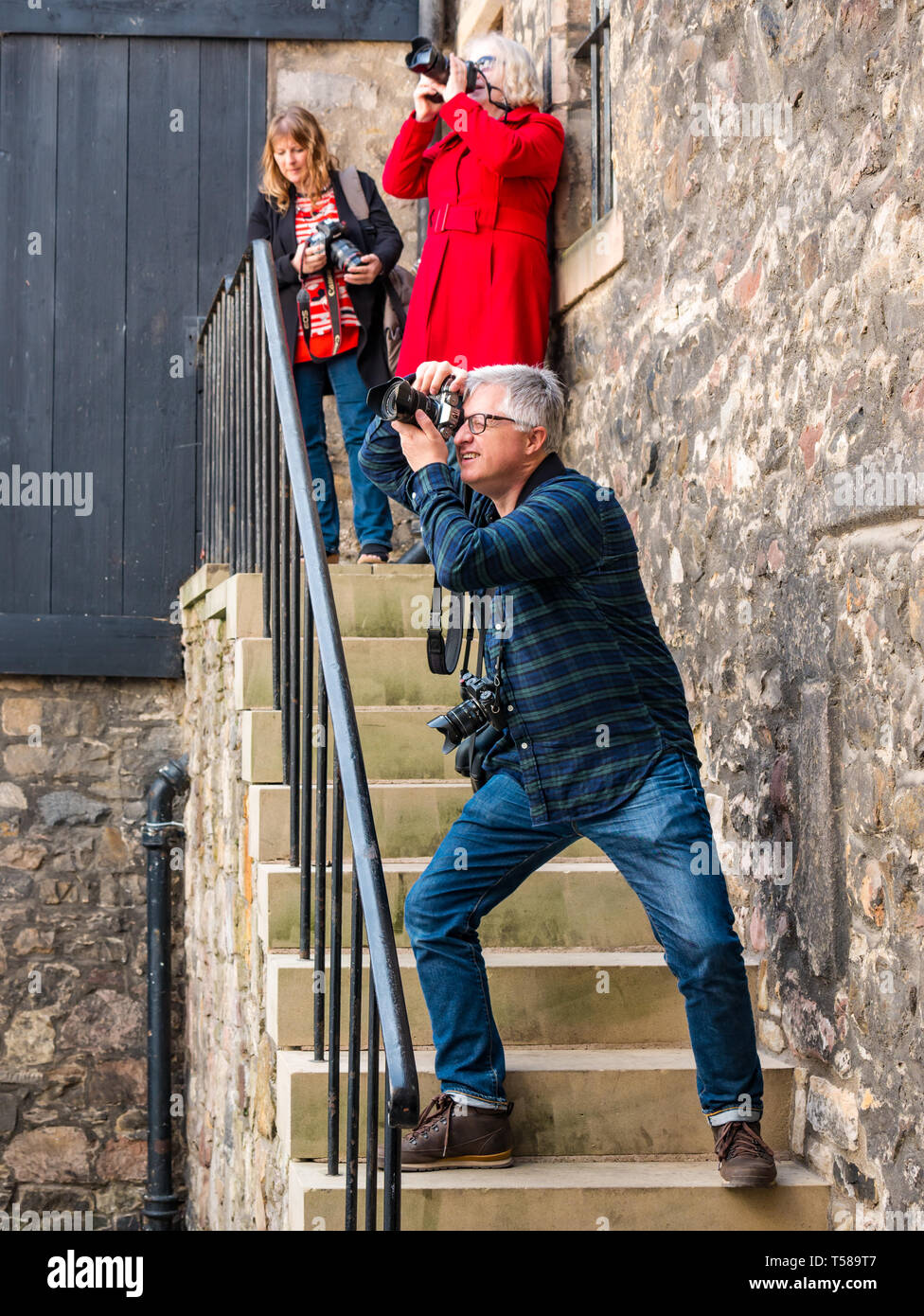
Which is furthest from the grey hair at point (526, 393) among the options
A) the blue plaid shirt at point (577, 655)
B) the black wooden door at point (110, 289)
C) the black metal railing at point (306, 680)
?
the black wooden door at point (110, 289)

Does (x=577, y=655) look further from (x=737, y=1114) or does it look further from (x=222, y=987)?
(x=222, y=987)

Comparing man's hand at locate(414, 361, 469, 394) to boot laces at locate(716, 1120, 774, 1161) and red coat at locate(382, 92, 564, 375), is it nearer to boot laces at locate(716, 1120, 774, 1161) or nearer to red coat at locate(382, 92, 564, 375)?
boot laces at locate(716, 1120, 774, 1161)

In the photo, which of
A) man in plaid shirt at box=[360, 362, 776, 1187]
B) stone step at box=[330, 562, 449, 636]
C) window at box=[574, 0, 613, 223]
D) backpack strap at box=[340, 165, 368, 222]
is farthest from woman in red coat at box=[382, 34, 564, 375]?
man in plaid shirt at box=[360, 362, 776, 1187]

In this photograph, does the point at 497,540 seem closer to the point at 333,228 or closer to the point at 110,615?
the point at 333,228

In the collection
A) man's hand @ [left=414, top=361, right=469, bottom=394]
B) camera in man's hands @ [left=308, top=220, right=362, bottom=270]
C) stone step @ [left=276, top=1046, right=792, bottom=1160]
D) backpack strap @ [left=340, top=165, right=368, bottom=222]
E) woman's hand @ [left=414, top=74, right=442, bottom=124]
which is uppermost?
woman's hand @ [left=414, top=74, right=442, bottom=124]

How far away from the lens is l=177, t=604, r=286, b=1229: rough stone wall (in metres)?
3.38

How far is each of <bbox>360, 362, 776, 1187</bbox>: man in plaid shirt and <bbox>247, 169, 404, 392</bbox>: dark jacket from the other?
219 centimetres

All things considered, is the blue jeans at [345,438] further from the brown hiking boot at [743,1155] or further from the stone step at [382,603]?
the brown hiking boot at [743,1155]

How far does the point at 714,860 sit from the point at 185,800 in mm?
3637

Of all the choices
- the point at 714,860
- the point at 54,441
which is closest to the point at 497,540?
the point at 714,860

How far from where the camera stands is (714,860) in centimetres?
242

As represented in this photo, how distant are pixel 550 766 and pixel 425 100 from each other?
2779 millimetres

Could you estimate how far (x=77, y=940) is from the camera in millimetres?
5715

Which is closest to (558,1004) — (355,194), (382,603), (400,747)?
(400,747)
